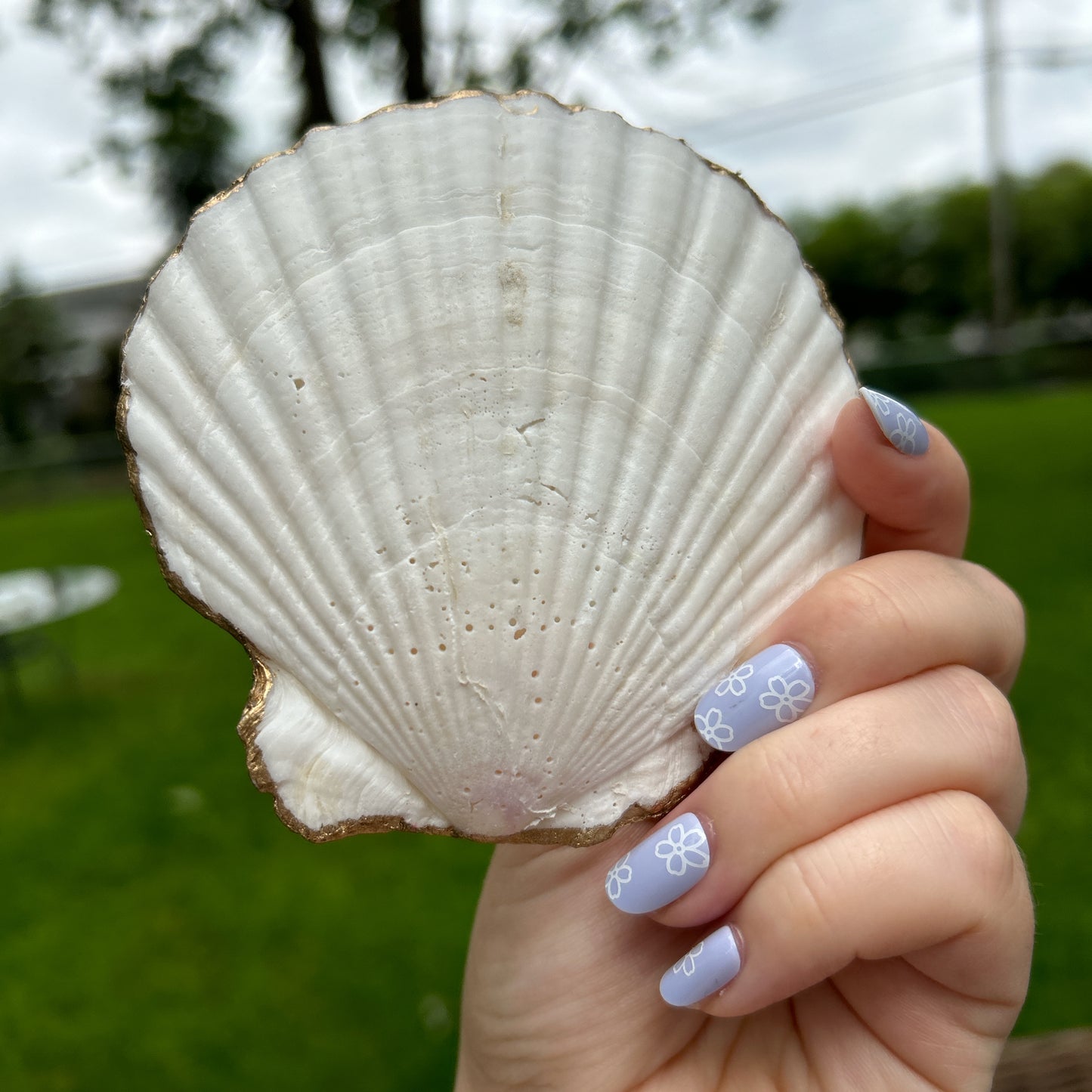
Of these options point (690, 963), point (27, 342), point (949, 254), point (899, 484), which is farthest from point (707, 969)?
point (949, 254)

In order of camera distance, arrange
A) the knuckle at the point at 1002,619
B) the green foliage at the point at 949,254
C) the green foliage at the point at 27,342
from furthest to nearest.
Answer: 1. the green foliage at the point at 949,254
2. the green foliage at the point at 27,342
3. the knuckle at the point at 1002,619

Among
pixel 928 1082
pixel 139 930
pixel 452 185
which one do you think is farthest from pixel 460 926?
pixel 452 185

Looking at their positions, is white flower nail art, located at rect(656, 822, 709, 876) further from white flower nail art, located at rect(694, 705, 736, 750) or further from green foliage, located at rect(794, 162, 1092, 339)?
green foliage, located at rect(794, 162, 1092, 339)

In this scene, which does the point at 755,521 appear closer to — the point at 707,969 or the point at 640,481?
the point at 640,481

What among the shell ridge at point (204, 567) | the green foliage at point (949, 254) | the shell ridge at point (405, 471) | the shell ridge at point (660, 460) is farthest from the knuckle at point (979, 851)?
the green foliage at point (949, 254)

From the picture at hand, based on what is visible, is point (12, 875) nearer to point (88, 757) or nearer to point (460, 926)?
point (88, 757)

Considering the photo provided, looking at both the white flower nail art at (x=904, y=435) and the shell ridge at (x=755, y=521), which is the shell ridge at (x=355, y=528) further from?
the white flower nail art at (x=904, y=435)
